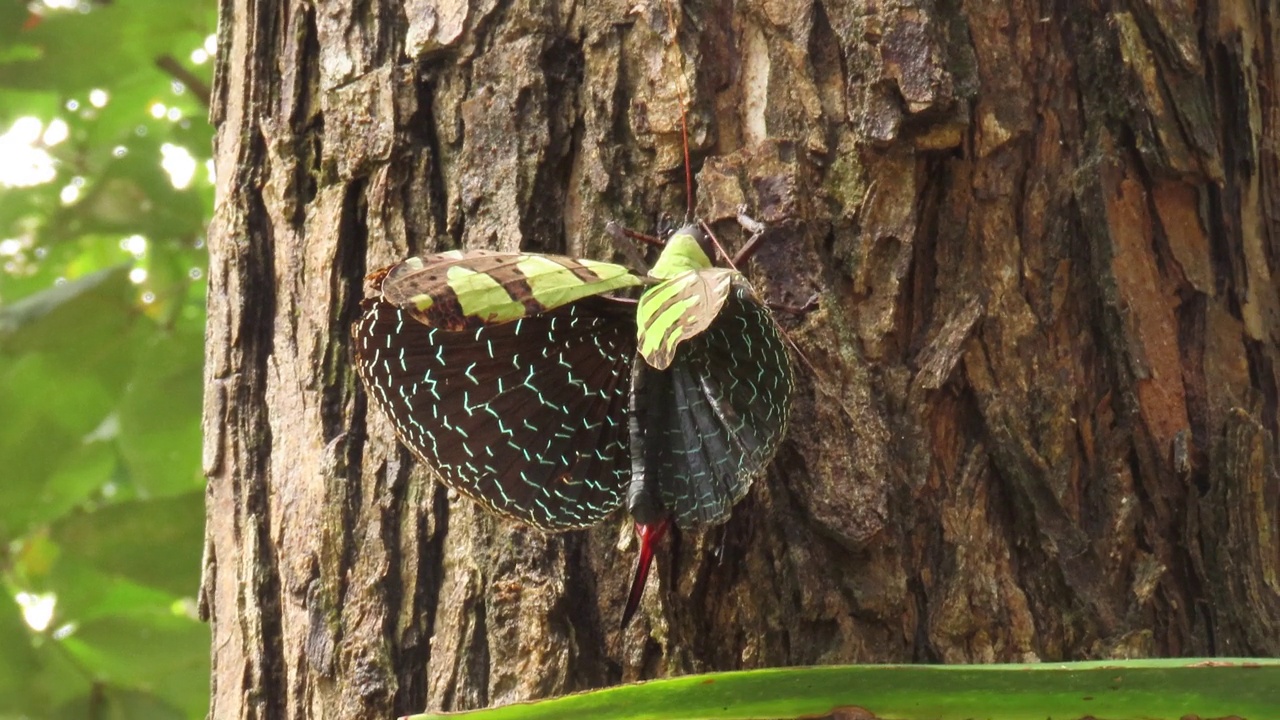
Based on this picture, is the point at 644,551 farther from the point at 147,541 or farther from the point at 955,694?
the point at 147,541

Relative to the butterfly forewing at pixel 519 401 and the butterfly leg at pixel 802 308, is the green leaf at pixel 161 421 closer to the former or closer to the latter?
the butterfly forewing at pixel 519 401

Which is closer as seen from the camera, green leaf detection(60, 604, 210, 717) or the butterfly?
the butterfly

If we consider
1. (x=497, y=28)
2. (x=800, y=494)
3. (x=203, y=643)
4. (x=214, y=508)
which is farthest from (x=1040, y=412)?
(x=203, y=643)

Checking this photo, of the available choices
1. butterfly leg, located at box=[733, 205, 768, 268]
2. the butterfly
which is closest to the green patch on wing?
the butterfly

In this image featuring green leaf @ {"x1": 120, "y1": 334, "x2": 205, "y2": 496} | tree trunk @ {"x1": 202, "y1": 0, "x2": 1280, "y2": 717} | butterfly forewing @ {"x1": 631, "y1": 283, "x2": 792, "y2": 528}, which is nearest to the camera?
butterfly forewing @ {"x1": 631, "y1": 283, "x2": 792, "y2": 528}

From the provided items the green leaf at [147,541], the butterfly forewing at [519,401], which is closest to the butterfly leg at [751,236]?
the butterfly forewing at [519,401]

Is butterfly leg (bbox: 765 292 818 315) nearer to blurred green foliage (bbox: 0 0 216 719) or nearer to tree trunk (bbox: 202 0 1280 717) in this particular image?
tree trunk (bbox: 202 0 1280 717)
